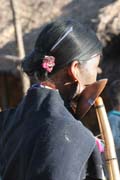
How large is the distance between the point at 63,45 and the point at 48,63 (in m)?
0.10

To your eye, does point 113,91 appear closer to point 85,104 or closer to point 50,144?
point 85,104

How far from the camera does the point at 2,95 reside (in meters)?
11.7

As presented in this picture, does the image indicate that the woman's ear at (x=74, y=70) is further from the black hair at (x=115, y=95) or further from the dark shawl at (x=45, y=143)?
the black hair at (x=115, y=95)

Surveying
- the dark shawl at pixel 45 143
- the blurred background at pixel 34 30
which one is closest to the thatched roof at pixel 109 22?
the blurred background at pixel 34 30

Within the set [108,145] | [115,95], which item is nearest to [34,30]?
[115,95]

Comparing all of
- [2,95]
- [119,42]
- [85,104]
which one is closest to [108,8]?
[119,42]

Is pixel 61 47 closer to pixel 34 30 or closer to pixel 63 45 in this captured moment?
pixel 63 45

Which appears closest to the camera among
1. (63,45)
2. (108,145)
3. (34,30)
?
(63,45)

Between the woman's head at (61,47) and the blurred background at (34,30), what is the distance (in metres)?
6.26

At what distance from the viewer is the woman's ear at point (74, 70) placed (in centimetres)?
261

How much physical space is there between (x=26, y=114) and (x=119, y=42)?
7.37m

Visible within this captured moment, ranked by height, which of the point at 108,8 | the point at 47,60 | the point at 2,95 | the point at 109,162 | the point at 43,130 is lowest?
the point at 109,162

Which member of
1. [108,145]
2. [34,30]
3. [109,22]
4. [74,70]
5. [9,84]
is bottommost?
[108,145]

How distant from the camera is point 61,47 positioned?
8.51ft
